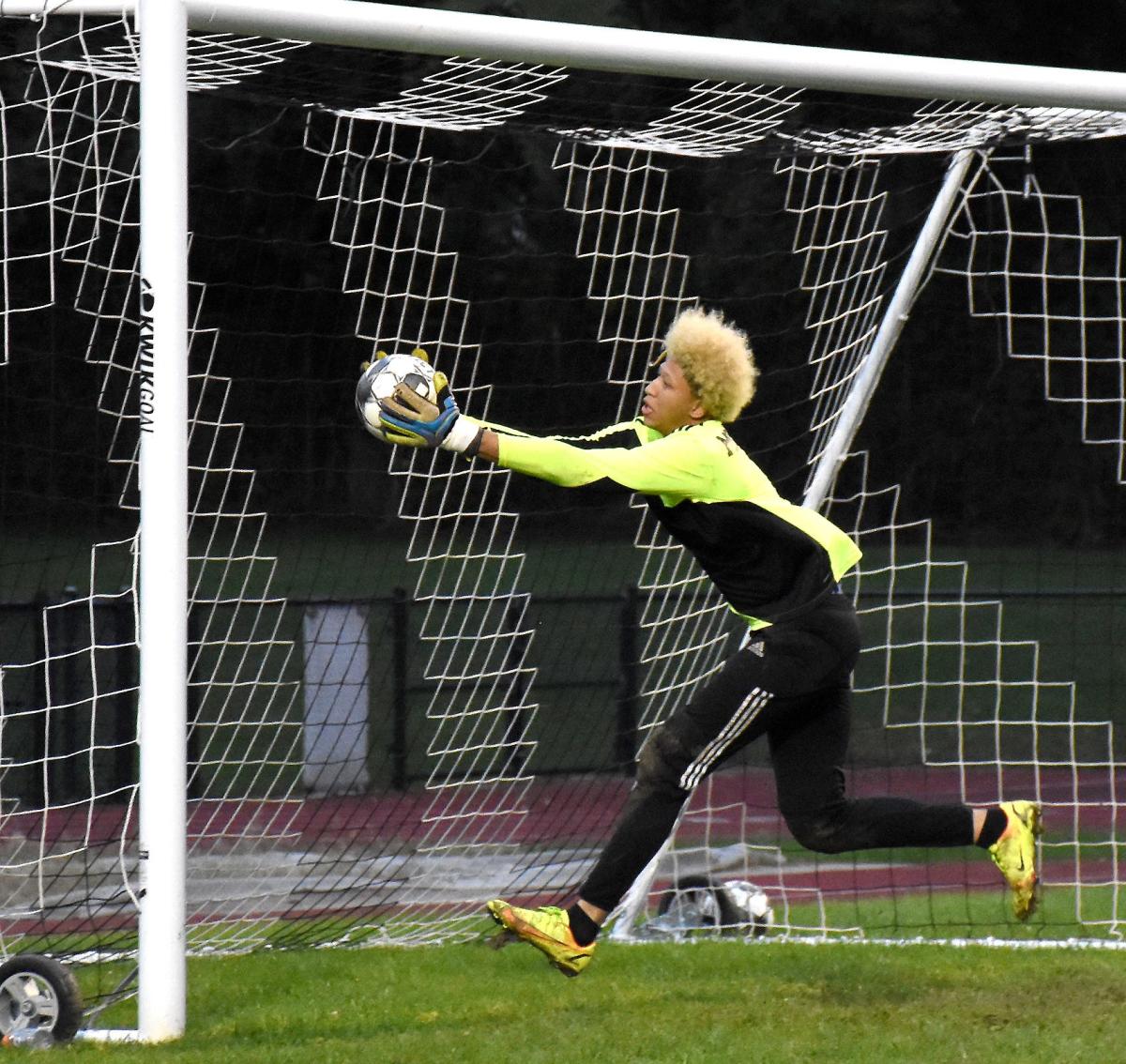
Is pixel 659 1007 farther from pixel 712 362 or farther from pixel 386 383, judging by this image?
pixel 386 383

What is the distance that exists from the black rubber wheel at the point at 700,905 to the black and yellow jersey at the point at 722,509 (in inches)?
82.0

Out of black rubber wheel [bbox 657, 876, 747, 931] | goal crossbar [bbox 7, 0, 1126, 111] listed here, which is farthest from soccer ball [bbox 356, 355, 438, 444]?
black rubber wheel [bbox 657, 876, 747, 931]

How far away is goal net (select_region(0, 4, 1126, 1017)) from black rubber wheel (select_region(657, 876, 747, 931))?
0.02 m

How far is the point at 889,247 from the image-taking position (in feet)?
51.8

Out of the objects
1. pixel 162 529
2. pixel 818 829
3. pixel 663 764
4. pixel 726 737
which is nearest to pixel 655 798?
pixel 663 764

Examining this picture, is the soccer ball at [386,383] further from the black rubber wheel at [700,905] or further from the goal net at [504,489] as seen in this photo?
the black rubber wheel at [700,905]

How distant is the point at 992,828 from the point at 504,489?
244cm

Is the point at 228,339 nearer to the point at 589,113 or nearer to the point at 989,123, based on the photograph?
the point at 589,113

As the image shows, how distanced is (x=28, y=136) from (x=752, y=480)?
11.7 meters

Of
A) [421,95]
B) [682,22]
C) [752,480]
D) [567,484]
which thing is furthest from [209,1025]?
[682,22]

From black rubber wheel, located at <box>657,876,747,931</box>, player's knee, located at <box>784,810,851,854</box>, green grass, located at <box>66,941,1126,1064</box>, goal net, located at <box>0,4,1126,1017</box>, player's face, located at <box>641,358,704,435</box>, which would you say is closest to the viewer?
green grass, located at <box>66,941,1126,1064</box>

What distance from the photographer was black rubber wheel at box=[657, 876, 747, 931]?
23.6ft

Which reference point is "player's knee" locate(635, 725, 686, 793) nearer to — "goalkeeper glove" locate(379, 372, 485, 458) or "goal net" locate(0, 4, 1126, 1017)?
"goalkeeper glove" locate(379, 372, 485, 458)

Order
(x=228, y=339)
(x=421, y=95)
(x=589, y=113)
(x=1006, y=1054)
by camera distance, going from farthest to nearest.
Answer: (x=228, y=339), (x=589, y=113), (x=421, y=95), (x=1006, y=1054)
